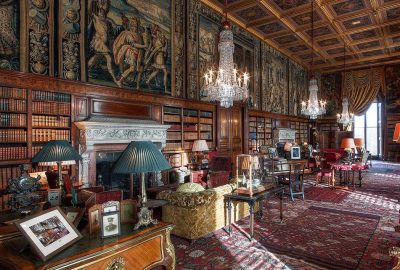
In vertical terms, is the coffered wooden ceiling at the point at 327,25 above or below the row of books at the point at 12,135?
above

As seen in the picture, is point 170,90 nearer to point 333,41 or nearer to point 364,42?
point 333,41

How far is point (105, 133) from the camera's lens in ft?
20.9

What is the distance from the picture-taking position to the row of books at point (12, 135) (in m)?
5.06

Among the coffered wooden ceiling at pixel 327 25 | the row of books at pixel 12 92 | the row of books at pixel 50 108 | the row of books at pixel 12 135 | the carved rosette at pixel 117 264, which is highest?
the coffered wooden ceiling at pixel 327 25

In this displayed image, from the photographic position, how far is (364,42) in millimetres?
14016

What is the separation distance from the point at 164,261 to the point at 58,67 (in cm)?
498

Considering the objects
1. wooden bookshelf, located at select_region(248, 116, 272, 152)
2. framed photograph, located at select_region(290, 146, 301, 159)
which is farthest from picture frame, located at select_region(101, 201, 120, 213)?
wooden bookshelf, located at select_region(248, 116, 272, 152)

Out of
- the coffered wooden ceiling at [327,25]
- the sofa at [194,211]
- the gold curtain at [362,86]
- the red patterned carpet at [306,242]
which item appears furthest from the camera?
the gold curtain at [362,86]

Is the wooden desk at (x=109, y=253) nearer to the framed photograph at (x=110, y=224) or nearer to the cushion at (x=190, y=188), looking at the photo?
the framed photograph at (x=110, y=224)

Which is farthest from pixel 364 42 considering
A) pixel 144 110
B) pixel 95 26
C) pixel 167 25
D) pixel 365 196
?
pixel 95 26

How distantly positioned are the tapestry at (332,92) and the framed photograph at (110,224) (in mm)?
19935

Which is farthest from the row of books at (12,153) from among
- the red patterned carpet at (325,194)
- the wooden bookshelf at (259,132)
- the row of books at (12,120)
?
the wooden bookshelf at (259,132)

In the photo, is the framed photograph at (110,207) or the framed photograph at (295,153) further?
the framed photograph at (295,153)

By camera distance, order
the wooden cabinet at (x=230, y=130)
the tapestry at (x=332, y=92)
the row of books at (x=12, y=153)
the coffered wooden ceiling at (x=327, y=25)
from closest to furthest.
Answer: the row of books at (x=12, y=153) → the coffered wooden ceiling at (x=327, y=25) → the wooden cabinet at (x=230, y=130) → the tapestry at (x=332, y=92)
